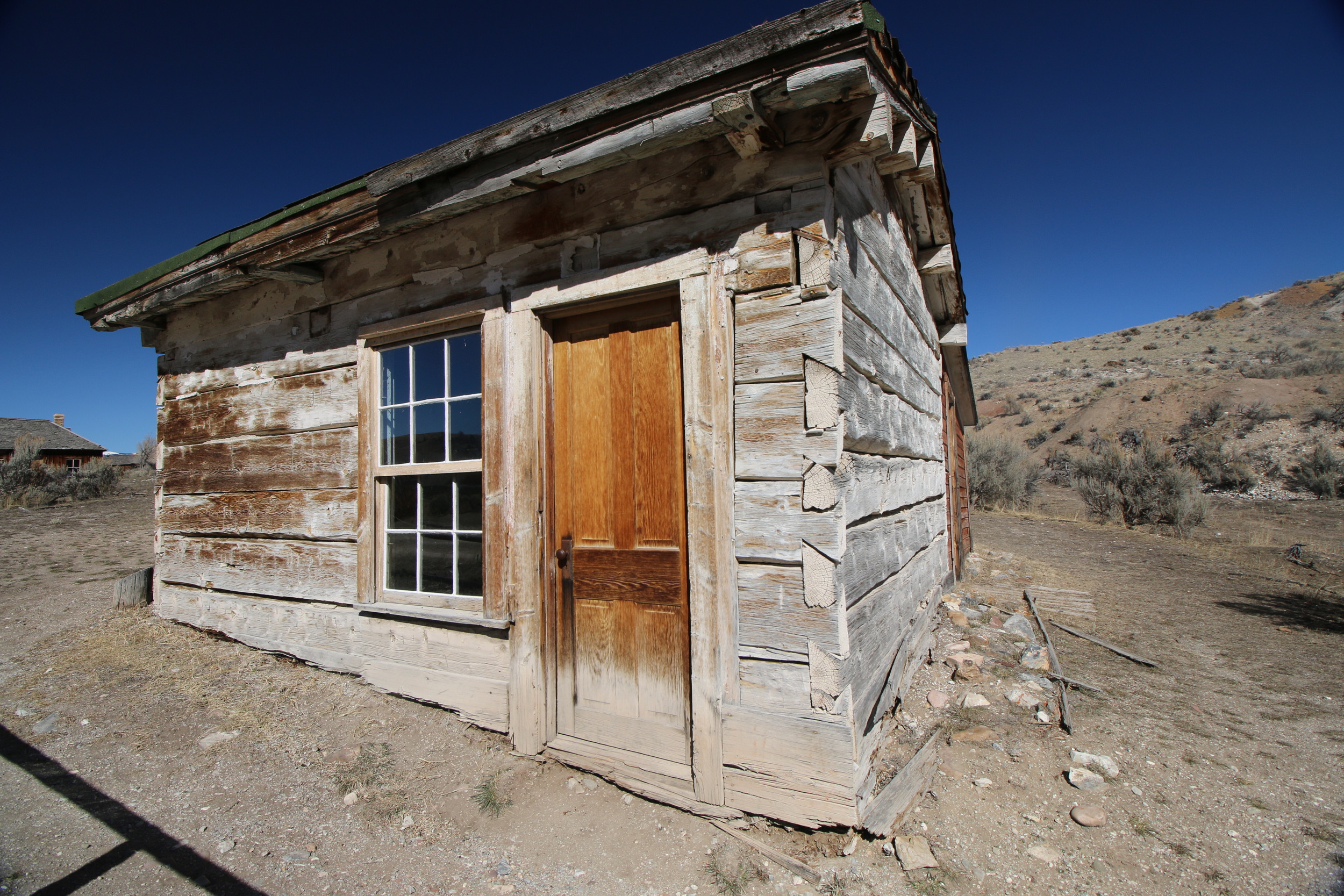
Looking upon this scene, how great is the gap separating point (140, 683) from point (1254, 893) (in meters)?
5.84

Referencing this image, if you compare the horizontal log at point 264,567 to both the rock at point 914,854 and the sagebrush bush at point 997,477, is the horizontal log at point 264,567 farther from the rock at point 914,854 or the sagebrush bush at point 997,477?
the sagebrush bush at point 997,477

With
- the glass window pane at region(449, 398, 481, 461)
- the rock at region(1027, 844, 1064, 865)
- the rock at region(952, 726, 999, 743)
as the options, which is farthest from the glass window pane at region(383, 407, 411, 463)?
the rock at region(1027, 844, 1064, 865)

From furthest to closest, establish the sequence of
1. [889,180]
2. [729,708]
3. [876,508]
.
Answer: [889,180]
[876,508]
[729,708]

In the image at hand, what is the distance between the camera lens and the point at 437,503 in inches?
144

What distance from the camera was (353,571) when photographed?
400cm

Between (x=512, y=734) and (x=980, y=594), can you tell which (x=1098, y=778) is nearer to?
(x=512, y=734)

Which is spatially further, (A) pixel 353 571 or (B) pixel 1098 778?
(A) pixel 353 571

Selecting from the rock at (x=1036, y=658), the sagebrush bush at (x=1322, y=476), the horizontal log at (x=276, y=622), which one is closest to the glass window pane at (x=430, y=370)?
the horizontal log at (x=276, y=622)

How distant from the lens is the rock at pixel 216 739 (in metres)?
3.26

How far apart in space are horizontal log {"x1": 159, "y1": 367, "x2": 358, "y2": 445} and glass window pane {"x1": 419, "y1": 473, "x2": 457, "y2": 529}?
0.81 metres

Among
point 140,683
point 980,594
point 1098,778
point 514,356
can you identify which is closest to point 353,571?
point 140,683

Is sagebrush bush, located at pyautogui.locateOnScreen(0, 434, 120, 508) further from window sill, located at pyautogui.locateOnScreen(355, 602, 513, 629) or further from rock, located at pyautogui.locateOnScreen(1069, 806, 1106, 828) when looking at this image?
rock, located at pyautogui.locateOnScreen(1069, 806, 1106, 828)

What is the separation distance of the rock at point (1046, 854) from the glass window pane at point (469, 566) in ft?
9.18

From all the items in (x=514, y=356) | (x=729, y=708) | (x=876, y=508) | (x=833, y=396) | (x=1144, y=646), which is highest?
(x=514, y=356)
